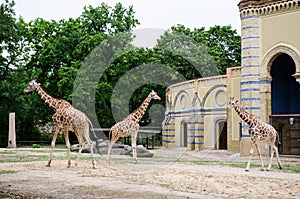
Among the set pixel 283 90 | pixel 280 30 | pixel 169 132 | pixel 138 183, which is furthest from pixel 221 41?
pixel 138 183

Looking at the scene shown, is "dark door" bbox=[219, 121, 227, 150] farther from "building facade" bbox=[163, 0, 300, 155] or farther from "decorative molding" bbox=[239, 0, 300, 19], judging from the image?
"decorative molding" bbox=[239, 0, 300, 19]

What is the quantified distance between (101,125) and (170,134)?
5659 mm

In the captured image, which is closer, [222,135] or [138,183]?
[138,183]

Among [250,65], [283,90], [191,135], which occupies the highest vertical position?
[250,65]

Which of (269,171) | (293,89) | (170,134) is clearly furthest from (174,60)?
(269,171)

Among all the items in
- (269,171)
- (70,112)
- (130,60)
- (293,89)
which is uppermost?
(130,60)

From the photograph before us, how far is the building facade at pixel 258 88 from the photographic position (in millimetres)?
23250

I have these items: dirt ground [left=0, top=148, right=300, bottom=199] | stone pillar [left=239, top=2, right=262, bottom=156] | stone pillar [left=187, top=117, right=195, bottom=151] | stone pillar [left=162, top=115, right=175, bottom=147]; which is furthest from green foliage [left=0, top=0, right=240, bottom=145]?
dirt ground [left=0, top=148, right=300, bottom=199]

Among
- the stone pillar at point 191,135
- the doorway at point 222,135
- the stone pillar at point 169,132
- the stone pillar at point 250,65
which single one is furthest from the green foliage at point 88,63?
the stone pillar at point 250,65

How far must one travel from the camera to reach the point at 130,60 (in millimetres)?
35781

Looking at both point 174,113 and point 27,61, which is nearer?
point 174,113

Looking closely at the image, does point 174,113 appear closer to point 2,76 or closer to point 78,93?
point 78,93

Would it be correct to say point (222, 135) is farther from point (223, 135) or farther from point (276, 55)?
point (276, 55)

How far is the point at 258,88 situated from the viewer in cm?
2384
